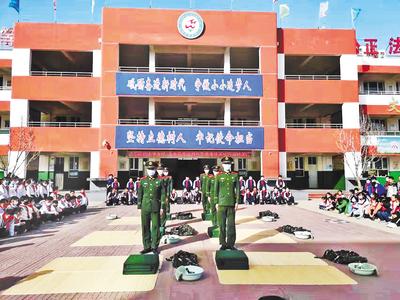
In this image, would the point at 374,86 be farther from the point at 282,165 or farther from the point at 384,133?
the point at 282,165

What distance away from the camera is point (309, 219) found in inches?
545

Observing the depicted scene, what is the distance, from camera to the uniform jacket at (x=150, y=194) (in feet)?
24.2

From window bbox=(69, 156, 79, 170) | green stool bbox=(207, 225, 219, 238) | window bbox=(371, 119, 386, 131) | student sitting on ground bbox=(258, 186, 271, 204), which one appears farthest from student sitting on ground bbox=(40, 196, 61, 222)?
window bbox=(371, 119, 386, 131)

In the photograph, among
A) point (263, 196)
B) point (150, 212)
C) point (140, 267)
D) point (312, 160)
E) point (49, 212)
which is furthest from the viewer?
point (312, 160)

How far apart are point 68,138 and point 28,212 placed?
12.3m

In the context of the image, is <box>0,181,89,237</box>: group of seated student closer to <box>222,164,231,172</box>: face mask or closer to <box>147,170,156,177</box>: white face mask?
<box>147,170,156,177</box>: white face mask

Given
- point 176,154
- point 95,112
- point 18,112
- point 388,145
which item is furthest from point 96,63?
point 388,145

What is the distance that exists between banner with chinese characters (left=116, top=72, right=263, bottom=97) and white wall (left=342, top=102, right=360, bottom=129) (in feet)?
22.5

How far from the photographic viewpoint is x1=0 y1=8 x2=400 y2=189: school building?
22.6 meters

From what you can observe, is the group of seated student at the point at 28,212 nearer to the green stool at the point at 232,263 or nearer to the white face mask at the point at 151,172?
the white face mask at the point at 151,172

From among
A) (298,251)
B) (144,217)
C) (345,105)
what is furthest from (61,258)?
(345,105)

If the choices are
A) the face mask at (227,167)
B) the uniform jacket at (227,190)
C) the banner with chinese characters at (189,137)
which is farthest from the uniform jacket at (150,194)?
the banner with chinese characters at (189,137)

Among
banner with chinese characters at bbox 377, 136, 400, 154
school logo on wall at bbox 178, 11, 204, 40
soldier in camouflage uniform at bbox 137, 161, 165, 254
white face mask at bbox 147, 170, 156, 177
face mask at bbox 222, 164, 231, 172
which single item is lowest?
soldier in camouflage uniform at bbox 137, 161, 165, 254

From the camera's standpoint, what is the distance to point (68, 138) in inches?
905
